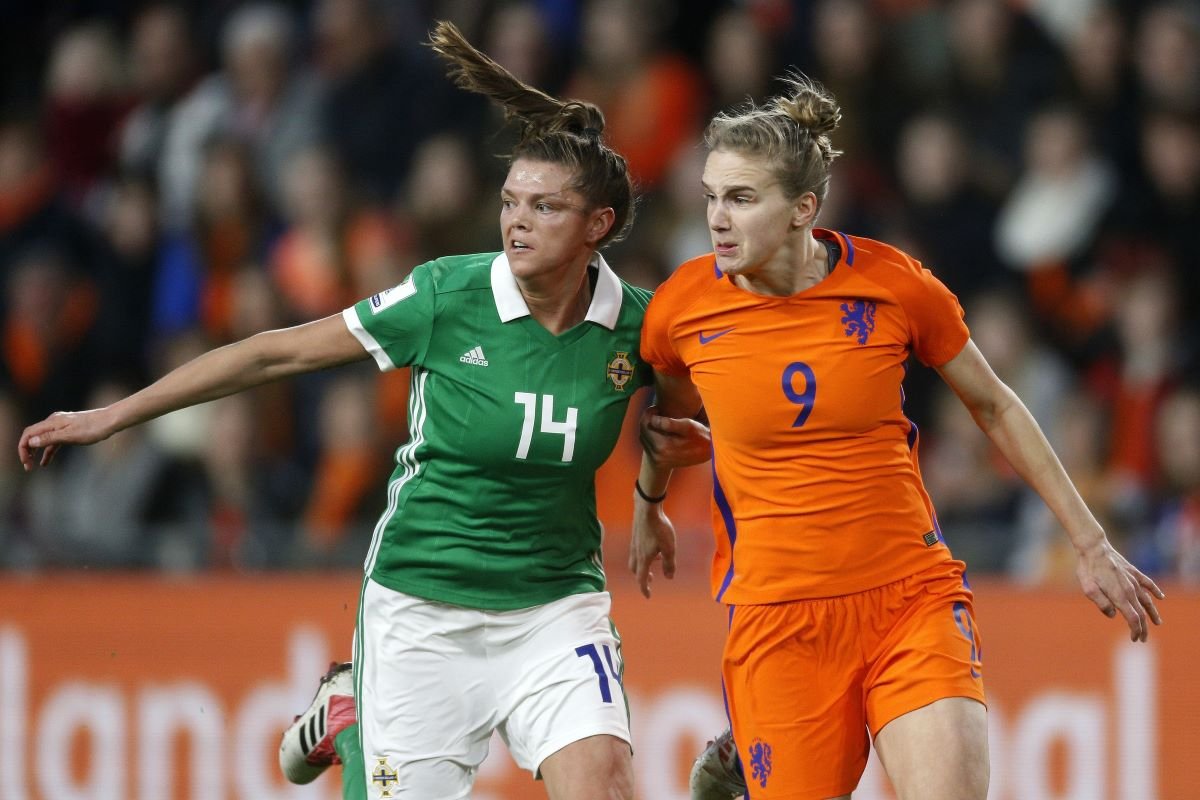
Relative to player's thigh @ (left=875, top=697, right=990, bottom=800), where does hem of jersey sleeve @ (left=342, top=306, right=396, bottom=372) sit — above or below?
above

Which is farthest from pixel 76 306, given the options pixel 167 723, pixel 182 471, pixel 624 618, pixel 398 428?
pixel 624 618

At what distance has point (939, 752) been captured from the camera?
4070 mm

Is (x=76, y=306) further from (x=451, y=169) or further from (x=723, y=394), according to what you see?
(x=723, y=394)

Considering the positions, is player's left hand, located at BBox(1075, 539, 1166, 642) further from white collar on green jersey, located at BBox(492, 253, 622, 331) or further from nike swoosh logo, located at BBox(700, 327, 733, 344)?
white collar on green jersey, located at BBox(492, 253, 622, 331)

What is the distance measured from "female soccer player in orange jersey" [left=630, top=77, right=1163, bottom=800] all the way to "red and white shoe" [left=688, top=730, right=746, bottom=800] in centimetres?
48

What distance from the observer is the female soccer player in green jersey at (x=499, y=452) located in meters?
4.50

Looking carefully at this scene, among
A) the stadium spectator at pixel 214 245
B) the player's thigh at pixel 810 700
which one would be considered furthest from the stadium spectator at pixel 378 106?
the player's thigh at pixel 810 700

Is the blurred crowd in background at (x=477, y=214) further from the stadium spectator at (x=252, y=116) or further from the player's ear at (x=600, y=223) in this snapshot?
the player's ear at (x=600, y=223)

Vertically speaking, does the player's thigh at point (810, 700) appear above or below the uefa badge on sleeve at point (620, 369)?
below

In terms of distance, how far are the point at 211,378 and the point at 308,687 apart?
2863 millimetres

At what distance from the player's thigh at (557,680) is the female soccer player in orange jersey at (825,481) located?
0.38 meters

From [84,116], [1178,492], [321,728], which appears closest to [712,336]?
[321,728]

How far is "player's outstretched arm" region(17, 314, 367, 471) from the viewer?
4.46 meters

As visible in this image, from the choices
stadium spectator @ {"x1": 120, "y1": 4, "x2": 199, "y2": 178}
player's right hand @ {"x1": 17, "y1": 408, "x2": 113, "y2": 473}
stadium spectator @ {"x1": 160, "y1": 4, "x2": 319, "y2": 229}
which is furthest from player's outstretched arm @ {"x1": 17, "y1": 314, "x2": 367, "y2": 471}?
stadium spectator @ {"x1": 120, "y1": 4, "x2": 199, "y2": 178}
